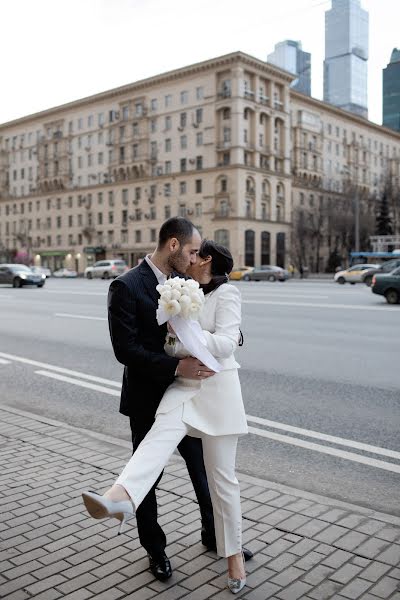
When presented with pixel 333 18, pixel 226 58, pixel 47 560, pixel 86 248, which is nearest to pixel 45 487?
pixel 47 560

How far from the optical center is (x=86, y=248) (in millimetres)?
85062

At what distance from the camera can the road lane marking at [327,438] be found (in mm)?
5199

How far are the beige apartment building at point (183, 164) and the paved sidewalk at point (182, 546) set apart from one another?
221 feet

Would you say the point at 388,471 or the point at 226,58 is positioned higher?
the point at 226,58

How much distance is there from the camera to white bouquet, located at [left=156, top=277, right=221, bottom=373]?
277 cm

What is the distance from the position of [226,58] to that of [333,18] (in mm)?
58524

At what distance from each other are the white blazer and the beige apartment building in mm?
68346

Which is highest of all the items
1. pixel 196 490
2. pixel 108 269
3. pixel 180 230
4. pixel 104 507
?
pixel 180 230

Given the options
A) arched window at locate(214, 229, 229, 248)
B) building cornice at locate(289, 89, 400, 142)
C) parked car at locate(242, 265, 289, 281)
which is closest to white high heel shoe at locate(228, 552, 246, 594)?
parked car at locate(242, 265, 289, 281)

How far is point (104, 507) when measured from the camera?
2.59 metres

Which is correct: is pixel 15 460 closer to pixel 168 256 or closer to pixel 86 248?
pixel 168 256

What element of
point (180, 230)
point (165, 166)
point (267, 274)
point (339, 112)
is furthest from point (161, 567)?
point (339, 112)

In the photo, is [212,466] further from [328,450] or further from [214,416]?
[328,450]

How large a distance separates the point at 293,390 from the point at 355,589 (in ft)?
15.2
